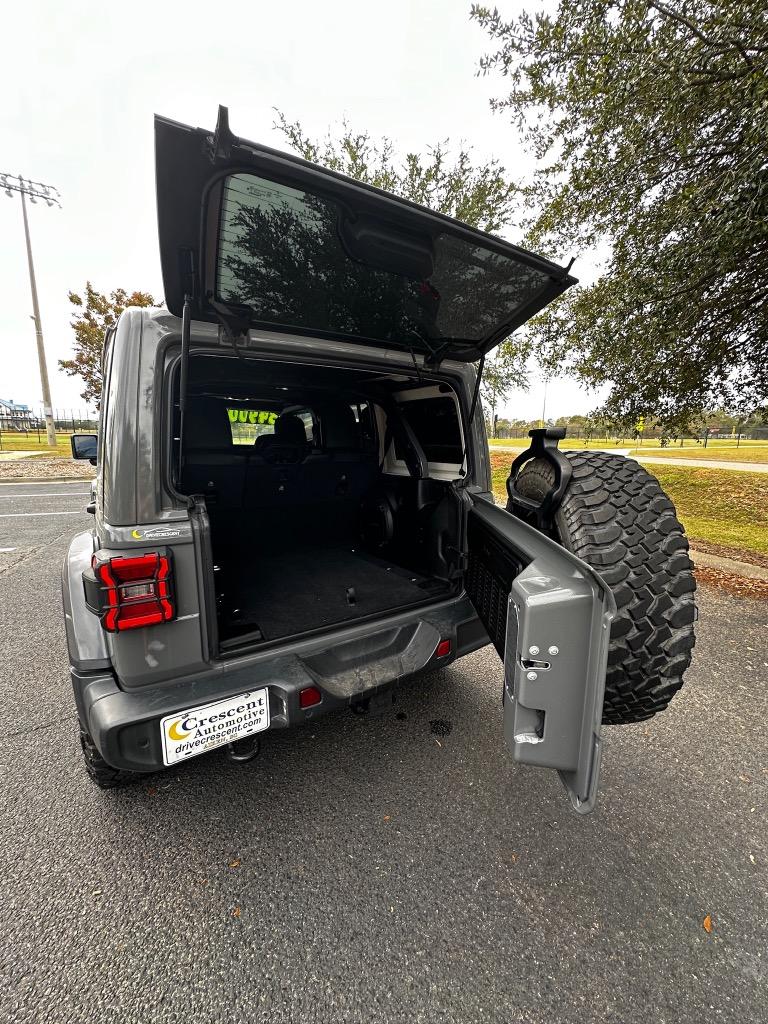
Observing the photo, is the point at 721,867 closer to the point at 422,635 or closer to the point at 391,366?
the point at 422,635

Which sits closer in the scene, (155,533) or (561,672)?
(561,672)

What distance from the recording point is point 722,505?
8297 mm

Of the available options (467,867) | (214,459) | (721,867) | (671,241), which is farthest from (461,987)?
(671,241)

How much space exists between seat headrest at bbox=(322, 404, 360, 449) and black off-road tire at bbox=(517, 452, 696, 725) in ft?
7.97

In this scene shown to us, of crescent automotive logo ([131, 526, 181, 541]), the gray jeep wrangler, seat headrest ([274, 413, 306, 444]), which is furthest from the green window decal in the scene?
crescent automotive logo ([131, 526, 181, 541])

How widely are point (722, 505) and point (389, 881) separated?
9527mm

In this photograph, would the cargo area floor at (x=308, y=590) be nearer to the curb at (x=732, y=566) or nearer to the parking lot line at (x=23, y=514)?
the curb at (x=732, y=566)

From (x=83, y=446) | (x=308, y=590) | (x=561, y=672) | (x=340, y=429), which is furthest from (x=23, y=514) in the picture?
(x=561, y=672)

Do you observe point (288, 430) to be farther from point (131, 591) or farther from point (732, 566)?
point (732, 566)

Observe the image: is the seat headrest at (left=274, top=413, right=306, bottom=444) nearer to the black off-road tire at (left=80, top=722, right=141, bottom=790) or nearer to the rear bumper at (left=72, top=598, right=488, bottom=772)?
the rear bumper at (left=72, top=598, right=488, bottom=772)

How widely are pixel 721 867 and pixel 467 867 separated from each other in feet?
3.14

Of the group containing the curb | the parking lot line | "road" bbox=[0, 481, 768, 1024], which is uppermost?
the curb

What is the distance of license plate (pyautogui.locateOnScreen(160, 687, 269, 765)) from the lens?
1454 mm

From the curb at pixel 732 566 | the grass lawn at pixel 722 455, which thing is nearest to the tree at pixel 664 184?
the curb at pixel 732 566
